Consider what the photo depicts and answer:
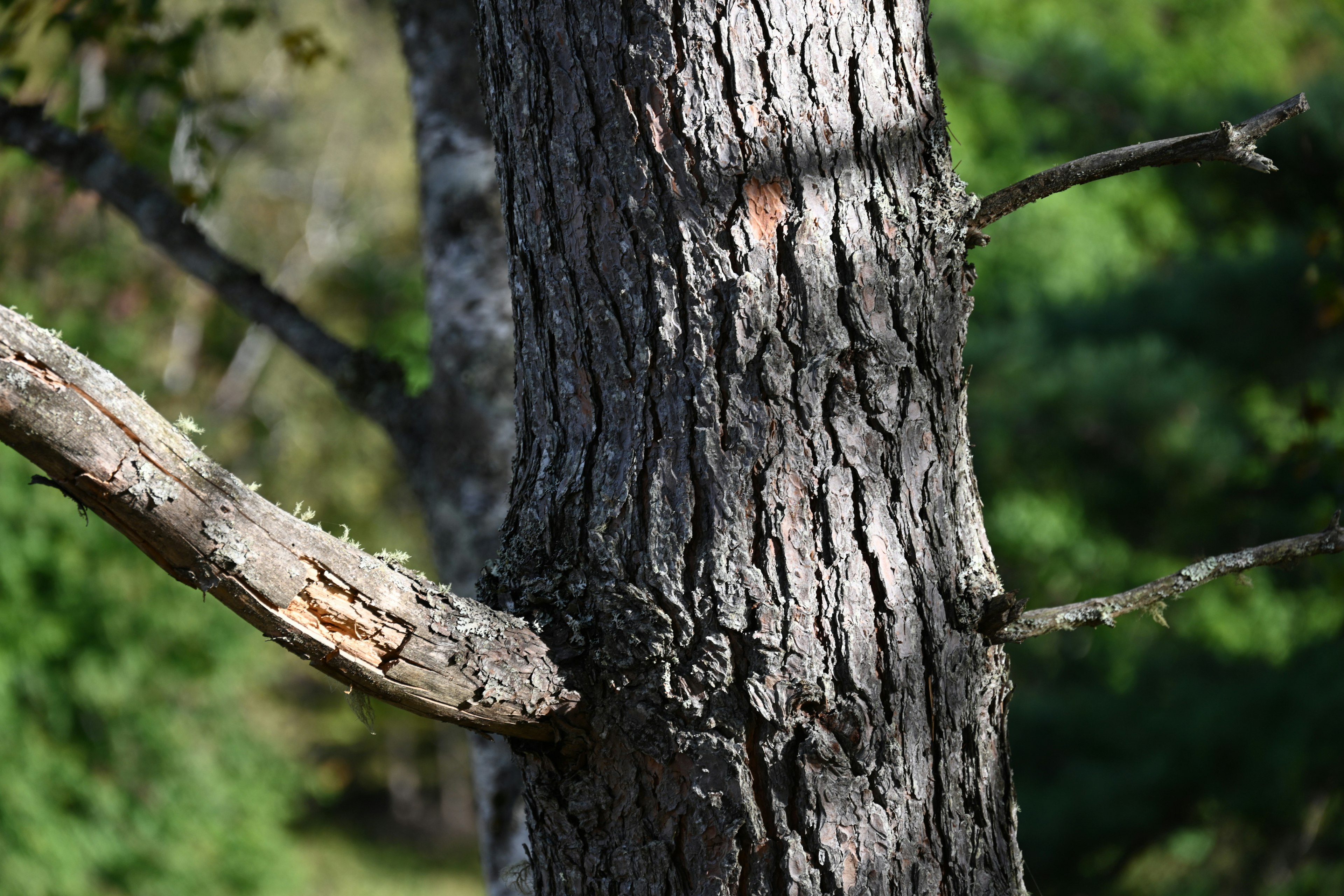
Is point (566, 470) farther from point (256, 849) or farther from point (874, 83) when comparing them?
point (256, 849)

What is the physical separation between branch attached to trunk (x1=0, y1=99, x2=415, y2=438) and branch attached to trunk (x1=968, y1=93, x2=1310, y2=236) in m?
1.60

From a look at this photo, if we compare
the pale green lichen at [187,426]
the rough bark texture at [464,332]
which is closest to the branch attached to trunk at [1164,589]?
the pale green lichen at [187,426]

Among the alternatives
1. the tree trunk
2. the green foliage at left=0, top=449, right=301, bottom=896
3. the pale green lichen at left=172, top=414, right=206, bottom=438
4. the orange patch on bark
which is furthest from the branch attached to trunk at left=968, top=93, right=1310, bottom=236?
the green foliage at left=0, top=449, right=301, bottom=896

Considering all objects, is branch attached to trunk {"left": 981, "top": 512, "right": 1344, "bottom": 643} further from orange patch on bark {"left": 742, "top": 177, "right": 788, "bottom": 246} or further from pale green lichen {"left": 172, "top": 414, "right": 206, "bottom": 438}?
pale green lichen {"left": 172, "top": 414, "right": 206, "bottom": 438}

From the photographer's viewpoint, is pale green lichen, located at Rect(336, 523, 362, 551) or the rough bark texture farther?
the rough bark texture

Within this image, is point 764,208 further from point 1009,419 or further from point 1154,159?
point 1009,419

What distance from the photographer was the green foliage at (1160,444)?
13.6 ft

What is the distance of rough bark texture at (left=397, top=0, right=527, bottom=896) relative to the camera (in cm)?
227

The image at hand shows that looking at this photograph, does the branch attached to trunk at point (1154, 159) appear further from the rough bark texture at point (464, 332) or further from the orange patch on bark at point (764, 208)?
the rough bark texture at point (464, 332)

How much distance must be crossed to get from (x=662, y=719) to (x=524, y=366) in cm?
41

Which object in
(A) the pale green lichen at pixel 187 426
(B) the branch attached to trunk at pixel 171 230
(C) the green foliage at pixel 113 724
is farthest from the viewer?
(C) the green foliage at pixel 113 724

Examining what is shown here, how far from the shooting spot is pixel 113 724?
6.57 m

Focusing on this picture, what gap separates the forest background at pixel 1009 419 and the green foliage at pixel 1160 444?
0.02 meters

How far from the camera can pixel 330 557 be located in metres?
0.95
